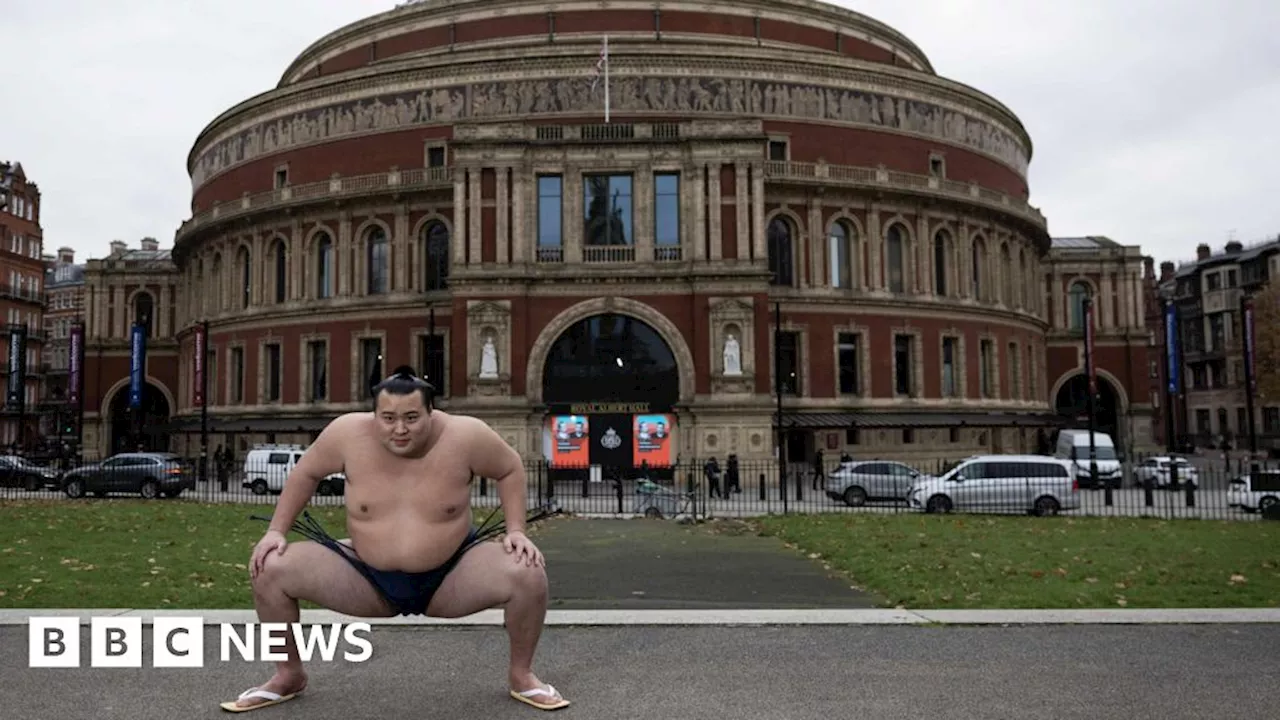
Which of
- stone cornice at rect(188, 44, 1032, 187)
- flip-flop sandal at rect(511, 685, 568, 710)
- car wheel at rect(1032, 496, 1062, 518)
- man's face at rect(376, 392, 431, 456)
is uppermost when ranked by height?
stone cornice at rect(188, 44, 1032, 187)

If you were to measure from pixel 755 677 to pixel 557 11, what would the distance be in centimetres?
4640

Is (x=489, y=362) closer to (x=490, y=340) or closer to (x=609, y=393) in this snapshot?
(x=490, y=340)

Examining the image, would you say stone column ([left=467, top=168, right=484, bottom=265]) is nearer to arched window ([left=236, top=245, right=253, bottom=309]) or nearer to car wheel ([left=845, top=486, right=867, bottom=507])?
car wheel ([left=845, top=486, right=867, bottom=507])

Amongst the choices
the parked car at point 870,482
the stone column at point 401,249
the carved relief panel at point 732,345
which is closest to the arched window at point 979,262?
the carved relief panel at point 732,345

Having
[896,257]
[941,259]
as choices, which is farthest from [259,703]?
[941,259]

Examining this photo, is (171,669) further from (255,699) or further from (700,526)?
(700,526)

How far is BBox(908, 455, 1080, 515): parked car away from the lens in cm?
2595

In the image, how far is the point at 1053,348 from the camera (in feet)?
207

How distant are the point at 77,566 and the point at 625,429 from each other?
83.8ft

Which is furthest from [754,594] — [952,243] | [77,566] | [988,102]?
[988,102]

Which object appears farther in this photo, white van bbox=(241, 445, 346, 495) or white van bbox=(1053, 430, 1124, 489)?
white van bbox=(1053, 430, 1124, 489)

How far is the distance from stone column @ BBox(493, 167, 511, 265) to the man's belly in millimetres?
32219

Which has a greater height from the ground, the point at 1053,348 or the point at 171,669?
the point at 1053,348

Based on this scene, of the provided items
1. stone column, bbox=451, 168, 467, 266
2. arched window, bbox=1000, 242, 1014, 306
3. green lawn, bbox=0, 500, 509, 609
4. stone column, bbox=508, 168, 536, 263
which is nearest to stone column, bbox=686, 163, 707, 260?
stone column, bbox=508, 168, 536, 263
